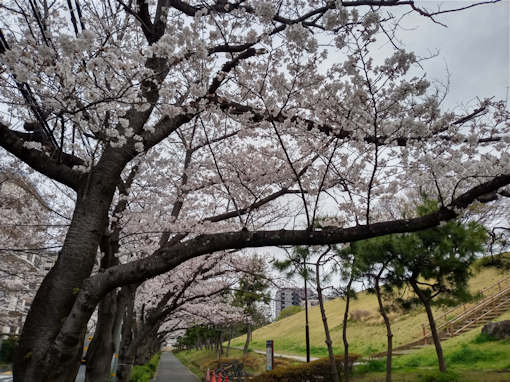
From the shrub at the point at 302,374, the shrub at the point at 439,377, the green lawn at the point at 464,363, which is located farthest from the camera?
the shrub at the point at 302,374

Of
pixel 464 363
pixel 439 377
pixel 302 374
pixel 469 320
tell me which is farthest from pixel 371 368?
pixel 469 320

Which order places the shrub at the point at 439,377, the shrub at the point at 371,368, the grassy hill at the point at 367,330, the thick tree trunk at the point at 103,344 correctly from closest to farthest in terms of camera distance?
1. the thick tree trunk at the point at 103,344
2. the shrub at the point at 439,377
3. the shrub at the point at 371,368
4. the grassy hill at the point at 367,330

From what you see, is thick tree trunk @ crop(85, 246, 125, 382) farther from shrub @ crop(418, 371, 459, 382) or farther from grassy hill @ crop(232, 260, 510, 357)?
grassy hill @ crop(232, 260, 510, 357)

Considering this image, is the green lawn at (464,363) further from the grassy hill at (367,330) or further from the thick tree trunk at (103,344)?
the thick tree trunk at (103,344)

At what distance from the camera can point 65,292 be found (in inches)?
130

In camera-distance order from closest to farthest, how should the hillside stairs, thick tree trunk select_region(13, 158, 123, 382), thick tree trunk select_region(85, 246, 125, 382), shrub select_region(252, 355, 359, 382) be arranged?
1. thick tree trunk select_region(13, 158, 123, 382)
2. thick tree trunk select_region(85, 246, 125, 382)
3. shrub select_region(252, 355, 359, 382)
4. the hillside stairs

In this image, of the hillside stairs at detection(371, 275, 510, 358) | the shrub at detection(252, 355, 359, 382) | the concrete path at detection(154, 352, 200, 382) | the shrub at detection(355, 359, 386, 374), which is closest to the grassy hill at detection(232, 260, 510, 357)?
the hillside stairs at detection(371, 275, 510, 358)

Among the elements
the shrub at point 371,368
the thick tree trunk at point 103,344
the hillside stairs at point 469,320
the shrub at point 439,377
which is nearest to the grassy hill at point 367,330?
the hillside stairs at point 469,320

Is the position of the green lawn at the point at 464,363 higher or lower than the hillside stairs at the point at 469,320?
lower

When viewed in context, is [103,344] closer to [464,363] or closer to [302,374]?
[302,374]

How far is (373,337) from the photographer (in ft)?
79.3

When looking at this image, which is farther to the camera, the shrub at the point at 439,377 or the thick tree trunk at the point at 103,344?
the shrub at the point at 439,377

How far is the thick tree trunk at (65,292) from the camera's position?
3.07m

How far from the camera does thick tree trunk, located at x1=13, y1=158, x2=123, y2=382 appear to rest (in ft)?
10.1
